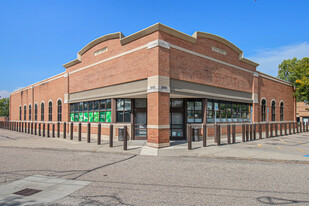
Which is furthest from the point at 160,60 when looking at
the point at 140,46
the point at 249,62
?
the point at 249,62

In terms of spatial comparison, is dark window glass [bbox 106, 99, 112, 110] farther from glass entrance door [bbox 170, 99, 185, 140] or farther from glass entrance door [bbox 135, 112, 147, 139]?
glass entrance door [bbox 170, 99, 185, 140]

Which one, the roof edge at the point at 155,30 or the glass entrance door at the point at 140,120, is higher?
the roof edge at the point at 155,30

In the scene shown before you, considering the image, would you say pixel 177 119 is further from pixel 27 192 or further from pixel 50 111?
pixel 50 111

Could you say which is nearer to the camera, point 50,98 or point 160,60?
point 160,60

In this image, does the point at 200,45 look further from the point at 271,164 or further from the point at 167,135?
the point at 271,164

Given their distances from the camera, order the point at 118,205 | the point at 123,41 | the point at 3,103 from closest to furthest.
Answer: the point at 118,205 → the point at 123,41 → the point at 3,103

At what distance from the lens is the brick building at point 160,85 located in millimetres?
12258

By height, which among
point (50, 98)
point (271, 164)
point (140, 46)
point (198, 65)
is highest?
point (140, 46)

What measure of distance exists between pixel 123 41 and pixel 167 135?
7213 mm

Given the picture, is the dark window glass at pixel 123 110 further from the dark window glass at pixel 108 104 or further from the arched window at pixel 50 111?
the arched window at pixel 50 111

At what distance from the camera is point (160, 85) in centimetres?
1194

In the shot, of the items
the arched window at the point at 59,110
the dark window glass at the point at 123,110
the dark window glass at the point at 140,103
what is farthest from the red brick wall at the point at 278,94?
the arched window at the point at 59,110

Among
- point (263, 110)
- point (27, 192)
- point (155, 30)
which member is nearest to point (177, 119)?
point (155, 30)

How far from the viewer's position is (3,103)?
249 ft
